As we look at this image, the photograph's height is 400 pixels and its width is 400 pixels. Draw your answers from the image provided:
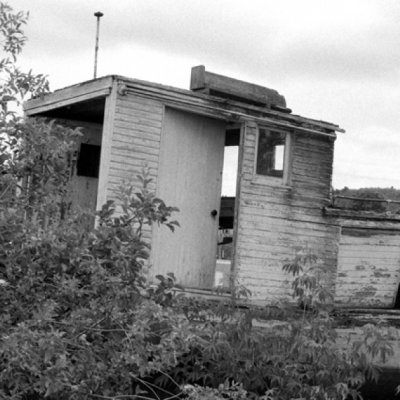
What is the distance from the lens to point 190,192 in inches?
461

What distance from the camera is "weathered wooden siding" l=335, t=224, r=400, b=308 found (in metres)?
13.0

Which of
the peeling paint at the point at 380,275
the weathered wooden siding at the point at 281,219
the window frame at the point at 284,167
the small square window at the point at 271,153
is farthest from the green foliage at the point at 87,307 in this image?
the peeling paint at the point at 380,275

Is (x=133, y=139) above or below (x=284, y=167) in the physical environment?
above

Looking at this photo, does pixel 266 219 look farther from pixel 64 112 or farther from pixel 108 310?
pixel 108 310

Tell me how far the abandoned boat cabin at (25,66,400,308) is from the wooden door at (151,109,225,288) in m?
0.01

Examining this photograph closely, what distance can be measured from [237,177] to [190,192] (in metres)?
0.69

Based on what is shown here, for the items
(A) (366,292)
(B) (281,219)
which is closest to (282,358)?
(B) (281,219)

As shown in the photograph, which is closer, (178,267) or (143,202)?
(143,202)

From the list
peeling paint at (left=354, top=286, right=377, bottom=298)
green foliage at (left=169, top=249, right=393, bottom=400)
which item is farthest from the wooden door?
green foliage at (left=169, top=249, right=393, bottom=400)

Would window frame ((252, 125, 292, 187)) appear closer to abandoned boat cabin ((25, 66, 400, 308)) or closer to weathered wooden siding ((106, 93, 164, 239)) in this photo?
abandoned boat cabin ((25, 66, 400, 308))

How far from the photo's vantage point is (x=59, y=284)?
19.4 ft

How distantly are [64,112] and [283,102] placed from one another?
3379mm

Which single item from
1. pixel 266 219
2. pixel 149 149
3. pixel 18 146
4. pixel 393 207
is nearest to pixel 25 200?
pixel 18 146

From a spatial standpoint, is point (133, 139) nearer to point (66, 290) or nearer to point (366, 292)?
point (366, 292)
